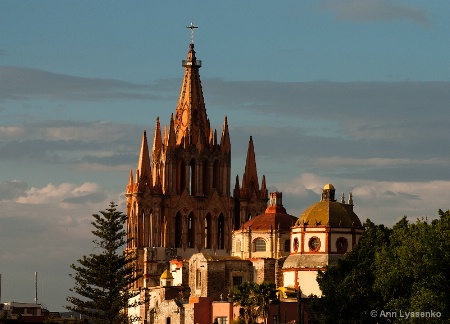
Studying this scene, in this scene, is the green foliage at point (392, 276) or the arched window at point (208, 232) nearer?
the green foliage at point (392, 276)

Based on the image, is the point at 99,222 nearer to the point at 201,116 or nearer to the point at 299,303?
the point at 299,303

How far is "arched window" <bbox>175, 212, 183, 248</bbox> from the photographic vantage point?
173762 mm

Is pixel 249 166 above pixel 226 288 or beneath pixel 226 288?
above

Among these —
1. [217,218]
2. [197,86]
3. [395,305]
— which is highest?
[197,86]

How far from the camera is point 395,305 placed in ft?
360

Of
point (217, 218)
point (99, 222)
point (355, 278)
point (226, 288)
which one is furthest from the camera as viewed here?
point (217, 218)

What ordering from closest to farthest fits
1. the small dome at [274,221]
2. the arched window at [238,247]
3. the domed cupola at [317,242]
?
1. the domed cupola at [317,242]
2. the small dome at [274,221]
3. the arched window at [238,247]

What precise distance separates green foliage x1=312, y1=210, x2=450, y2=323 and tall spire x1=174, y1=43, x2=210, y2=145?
55815 millimetres

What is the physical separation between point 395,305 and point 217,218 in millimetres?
67740

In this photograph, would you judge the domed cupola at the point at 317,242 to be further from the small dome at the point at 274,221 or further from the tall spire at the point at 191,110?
the tall spire at the point at 191,110

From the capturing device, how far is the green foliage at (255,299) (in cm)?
12488

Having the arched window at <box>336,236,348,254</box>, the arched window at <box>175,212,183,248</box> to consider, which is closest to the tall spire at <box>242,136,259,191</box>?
the arched window at <box>175,212,183,248</box>

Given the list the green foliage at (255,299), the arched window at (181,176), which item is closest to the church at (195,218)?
the arched window at (181,176)

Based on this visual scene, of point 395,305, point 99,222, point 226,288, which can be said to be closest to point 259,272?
point 226,288
